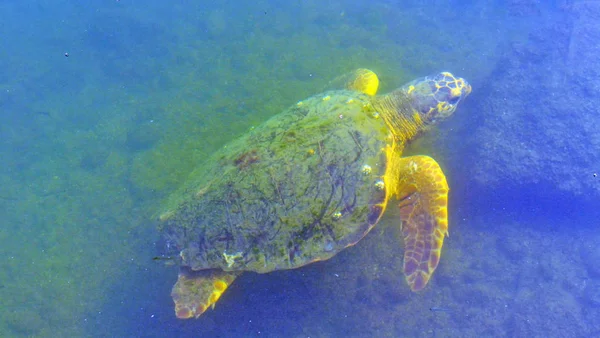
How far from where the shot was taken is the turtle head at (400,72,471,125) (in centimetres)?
421

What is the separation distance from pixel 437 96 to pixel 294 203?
2.34 m

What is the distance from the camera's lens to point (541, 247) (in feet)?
12.7

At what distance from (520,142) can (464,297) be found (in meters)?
1.96

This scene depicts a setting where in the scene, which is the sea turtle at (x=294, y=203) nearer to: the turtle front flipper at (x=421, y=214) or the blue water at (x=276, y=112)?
the turtle front flipper at (x=421, y=214)

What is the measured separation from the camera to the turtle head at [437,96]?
4.21 m

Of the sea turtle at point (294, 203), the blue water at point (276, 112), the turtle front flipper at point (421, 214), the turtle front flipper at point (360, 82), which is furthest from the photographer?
the turtle front flipper at point (360, 82)

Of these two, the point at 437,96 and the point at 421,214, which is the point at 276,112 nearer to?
the point at 437,96

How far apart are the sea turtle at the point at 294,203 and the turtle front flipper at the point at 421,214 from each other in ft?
0.03

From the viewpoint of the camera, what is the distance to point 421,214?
375 cm

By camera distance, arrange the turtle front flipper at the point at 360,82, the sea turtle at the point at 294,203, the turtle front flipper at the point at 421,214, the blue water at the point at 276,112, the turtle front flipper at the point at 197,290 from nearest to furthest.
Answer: the sea turtle at the point at 294,203, the turtle front flipper at the point at 197,290, the turtle front flipper at the point at 421,214, the blue water at the point at 276,112, the turtle front flipper at the point at 360,82

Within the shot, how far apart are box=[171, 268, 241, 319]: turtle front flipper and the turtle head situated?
2.87m

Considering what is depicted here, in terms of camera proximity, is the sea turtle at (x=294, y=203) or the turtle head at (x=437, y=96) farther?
the turtle head at (x=437, y=96)

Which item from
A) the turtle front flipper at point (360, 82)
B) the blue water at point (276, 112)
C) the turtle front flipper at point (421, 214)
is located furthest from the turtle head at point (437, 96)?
the turtle front flipper at point (421, 214)

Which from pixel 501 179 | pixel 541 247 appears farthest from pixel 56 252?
pixel 541 247
